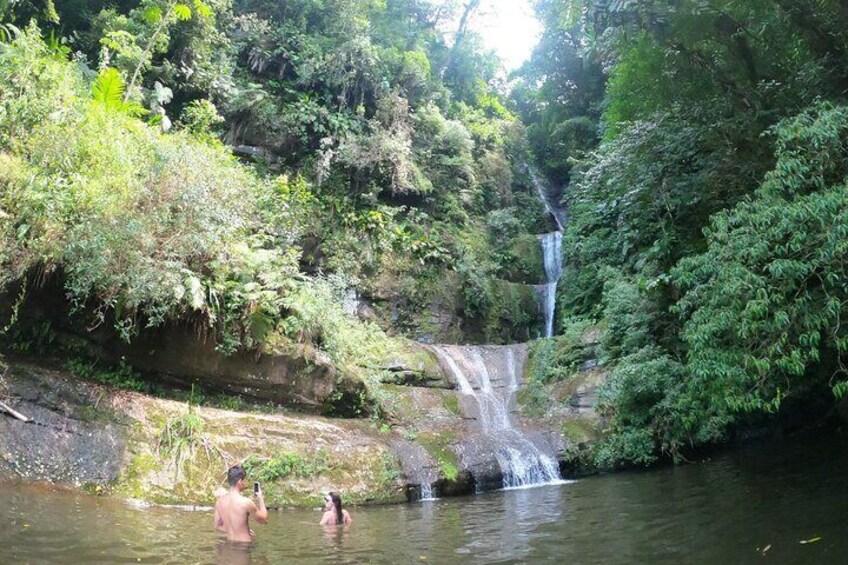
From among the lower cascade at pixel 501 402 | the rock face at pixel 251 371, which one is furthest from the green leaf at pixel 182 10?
the lower cascade at pixel 501 402

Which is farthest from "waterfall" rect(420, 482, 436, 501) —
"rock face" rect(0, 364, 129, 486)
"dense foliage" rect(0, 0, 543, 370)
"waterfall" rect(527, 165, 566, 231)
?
"waterfall" rect(527, 165, 566, 231)

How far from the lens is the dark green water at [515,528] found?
20.5ft

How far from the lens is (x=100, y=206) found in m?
10.4

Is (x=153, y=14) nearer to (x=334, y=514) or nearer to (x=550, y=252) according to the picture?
(x=334, y=514)

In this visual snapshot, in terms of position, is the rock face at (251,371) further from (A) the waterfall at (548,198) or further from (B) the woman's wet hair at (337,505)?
(A) the waterfall at (548,198)

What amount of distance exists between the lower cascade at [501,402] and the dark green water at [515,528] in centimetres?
187

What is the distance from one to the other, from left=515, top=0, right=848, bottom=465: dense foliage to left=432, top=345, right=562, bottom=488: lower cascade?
149 centimetres

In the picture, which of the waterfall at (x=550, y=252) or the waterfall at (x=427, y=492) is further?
the waterfall at (x=550, y=252)

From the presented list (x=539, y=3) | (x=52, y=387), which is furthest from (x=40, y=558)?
(x=539, y=3)

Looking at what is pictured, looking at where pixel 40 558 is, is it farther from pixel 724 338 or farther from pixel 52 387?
pixel 724 338

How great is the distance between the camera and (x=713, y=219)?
9.16 meters

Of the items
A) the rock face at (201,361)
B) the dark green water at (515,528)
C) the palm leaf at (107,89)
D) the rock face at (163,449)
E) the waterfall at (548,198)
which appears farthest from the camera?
the waterfall at (548,198)

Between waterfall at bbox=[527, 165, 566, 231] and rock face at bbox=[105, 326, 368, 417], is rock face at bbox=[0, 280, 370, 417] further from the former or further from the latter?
waterfall at bbox=[527, 165, 566, 231]

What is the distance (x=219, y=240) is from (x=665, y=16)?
9.40m
